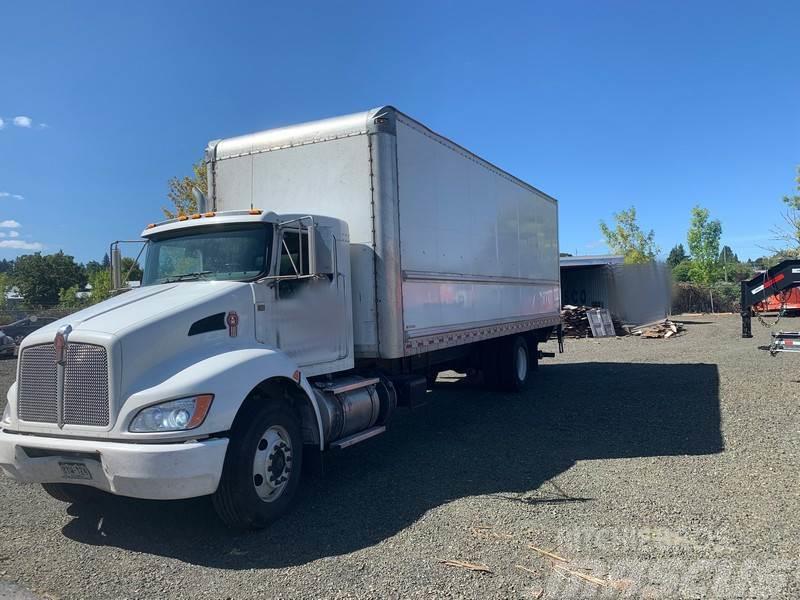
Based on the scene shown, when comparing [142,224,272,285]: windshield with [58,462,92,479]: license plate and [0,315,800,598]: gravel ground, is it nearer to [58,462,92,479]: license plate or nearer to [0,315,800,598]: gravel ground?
[58,462,92,479]: license plate

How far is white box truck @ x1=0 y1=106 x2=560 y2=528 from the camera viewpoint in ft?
13.6

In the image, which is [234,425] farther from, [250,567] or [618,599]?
[618,599]

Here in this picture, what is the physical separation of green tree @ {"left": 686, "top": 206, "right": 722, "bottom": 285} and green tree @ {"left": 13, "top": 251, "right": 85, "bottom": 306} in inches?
2324

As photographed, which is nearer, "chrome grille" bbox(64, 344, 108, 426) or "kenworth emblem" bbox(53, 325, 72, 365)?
"chrome grille" bbox(64, 344, 108, 426)

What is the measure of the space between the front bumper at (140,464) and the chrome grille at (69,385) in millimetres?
183

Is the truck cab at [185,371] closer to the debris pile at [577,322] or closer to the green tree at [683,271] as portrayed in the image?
the debris pile at [577,322]

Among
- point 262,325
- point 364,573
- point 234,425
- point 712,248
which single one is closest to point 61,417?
point 234,425

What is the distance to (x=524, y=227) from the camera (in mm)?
10914

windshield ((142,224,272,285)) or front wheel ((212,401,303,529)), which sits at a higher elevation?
windshield ((142,224,272,285))

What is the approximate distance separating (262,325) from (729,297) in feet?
137

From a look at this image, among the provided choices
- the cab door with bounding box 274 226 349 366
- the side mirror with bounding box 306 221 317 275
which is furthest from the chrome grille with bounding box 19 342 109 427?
the side mirror with bounding box 306 221 317 275

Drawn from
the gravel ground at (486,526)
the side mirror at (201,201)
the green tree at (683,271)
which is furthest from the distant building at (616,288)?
the green tree at (683,271)

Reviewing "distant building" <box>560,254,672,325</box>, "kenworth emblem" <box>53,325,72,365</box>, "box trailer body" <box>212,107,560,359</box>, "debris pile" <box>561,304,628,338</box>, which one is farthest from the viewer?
"distant building" <box>560,254,672,325</box>

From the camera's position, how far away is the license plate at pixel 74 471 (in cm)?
416
